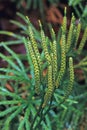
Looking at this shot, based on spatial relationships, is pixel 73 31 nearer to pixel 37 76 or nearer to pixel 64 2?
pixel 37 76

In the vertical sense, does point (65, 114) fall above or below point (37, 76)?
below

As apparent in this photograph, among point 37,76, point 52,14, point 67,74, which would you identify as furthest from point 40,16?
point 37,76

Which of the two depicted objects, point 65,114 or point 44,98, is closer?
point 44,98

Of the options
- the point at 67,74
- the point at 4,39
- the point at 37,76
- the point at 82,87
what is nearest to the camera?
the point at 37,76

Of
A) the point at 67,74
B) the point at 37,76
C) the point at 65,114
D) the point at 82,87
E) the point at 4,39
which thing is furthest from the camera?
the point at 4,39

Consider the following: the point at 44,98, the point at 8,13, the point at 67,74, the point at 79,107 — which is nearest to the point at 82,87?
the point at 79,107

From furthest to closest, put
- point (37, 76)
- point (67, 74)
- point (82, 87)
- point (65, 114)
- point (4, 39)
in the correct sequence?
point (4, 39), point (82, 87), point (65, 114), point (67, 74), point (37, 76)

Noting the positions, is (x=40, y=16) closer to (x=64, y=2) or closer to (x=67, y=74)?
(x=64, y=2)

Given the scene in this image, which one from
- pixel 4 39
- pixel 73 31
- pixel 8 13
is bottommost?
pixel 73 31

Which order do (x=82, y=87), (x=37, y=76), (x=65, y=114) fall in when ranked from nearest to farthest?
(x=37, y=76) < (x=65, y=114) < (x=82, y=87)
